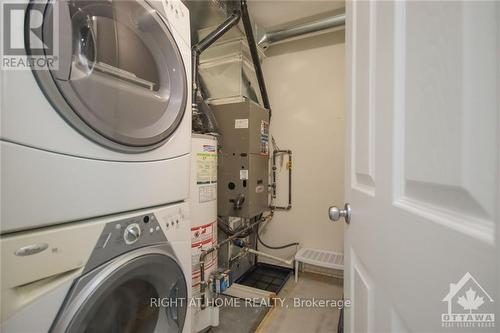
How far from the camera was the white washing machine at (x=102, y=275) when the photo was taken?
0.41m

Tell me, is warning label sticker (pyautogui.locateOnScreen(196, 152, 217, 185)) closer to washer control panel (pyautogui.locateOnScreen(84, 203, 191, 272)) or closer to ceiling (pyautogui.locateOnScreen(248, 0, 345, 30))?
washer control panel (pyautogui.locateOnScreen(84, 203, 191, 272))

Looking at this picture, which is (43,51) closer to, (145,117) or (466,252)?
(145,117)

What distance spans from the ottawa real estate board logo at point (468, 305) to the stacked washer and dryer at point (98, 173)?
2.28 feet

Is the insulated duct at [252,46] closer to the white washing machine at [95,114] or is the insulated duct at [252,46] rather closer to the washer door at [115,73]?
the white washing machine at [95,114]

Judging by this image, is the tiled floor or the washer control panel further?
the tiled floor

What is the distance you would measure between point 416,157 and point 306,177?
184cm

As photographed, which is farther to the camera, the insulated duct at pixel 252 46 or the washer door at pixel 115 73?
the insulated duct at pixel 252 46

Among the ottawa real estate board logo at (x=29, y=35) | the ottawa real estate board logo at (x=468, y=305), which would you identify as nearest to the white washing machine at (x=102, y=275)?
the ottawa real estate board logo at (x=29, y=35)

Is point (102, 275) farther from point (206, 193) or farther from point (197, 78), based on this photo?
point (197, 78)

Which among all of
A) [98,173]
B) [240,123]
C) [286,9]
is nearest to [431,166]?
[98,173]

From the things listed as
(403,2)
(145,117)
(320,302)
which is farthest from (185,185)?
(320,302)

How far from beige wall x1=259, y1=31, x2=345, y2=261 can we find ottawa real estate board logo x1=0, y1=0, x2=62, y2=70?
6.41ft

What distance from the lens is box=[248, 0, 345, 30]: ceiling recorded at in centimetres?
167

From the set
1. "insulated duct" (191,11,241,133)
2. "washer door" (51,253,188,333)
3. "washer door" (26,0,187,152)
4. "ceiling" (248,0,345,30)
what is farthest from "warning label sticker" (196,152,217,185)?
"ceiling" (248,0,345,30)
